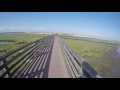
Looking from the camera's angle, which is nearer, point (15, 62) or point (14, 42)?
point (15, 62)

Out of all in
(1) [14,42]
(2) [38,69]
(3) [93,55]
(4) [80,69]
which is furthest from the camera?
(1) [14,42]

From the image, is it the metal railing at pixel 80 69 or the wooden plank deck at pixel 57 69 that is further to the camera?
the wooden plank deck at pixel 57 69

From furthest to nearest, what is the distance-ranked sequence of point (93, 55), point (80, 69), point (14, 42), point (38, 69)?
point (14, 42), point (93, 55), point (38, 69), point (80, 69)

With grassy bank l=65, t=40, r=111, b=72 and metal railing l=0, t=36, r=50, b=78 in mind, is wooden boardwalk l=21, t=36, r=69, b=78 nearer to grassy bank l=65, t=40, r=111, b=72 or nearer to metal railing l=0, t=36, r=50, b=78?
metal railing l=0, t=36, r=50, b=78

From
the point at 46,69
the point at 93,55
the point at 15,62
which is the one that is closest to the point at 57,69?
the point at 46,69

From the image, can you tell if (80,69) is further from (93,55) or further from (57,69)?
(93,55)

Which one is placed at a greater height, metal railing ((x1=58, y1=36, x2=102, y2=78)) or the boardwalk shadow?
metal railing ((x1=58, y1=36, x2=102, y2=78))

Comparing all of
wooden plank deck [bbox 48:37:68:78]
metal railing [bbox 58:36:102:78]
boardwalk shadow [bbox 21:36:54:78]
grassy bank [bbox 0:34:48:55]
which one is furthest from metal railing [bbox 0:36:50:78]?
grassy bank [bbox 0:34:48:55]

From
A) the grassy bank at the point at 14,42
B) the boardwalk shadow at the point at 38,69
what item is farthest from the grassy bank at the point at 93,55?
the grassy bank at the point at 14,42

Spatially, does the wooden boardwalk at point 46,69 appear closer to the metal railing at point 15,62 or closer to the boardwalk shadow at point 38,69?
the boardwalk shadow at point 38,69
